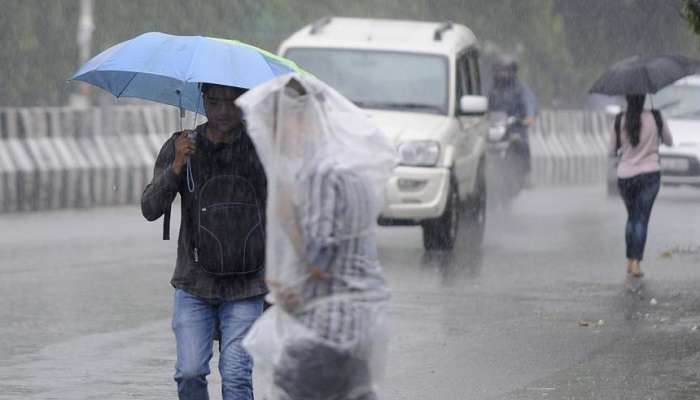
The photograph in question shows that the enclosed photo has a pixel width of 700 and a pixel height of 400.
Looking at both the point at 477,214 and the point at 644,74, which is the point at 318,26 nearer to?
the point at 477,214

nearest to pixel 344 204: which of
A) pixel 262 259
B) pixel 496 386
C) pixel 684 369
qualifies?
pixel 262 259

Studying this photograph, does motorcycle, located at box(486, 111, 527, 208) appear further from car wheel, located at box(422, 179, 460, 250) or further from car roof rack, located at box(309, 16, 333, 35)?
car wheel, located at box(422, 179, 460, 250)

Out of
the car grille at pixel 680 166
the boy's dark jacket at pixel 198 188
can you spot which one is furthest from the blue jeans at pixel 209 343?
the car grille at pixel 680 166

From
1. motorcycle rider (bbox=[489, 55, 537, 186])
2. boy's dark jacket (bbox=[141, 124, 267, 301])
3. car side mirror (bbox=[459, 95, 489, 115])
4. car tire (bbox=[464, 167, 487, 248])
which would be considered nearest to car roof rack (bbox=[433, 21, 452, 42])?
car side mirror (bbox=[459, 95, 489, 115])

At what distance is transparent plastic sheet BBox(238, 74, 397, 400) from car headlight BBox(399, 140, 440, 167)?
991cm

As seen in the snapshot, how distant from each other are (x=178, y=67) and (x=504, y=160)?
16.2 m

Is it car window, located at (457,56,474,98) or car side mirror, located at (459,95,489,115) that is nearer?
car side mirror, located at (459,95,489,115)

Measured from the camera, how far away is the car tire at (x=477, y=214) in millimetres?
17547

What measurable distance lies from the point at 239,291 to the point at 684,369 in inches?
144

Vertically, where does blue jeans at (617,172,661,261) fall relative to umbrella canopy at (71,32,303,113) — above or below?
below

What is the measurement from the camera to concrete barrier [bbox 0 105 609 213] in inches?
769

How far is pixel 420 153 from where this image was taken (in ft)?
50.0

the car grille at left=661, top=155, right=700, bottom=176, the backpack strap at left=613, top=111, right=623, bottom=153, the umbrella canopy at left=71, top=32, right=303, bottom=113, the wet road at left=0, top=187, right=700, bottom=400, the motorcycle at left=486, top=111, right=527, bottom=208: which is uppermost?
the umbrella canopy at left=71, top=32, right=303, bottom=113

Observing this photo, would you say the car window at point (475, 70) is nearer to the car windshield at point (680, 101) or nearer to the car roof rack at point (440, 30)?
the car roof rack at point (440, 30)
